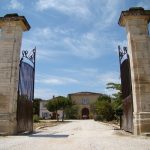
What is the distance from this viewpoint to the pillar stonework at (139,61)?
1075 cm

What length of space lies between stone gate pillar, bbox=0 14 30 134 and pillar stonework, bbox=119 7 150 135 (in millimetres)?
5230

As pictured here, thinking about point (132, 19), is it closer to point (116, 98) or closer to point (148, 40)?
point (148, 40)

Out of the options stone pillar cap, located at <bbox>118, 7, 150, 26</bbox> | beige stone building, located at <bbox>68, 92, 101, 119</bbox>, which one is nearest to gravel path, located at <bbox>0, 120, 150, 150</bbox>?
stone pillar cap, located at <bbox>118, 7, 150, 26</bbox>

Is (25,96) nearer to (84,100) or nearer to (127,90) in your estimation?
(127,90)

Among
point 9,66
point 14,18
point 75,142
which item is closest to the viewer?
point 75,142

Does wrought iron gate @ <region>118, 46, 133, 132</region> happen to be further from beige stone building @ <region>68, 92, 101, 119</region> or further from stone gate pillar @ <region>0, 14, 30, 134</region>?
beige stone building @ <region>68, 92, 101, 119</region>

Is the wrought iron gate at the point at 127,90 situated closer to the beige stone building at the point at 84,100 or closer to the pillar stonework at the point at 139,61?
the pillar stonework at the point at 139,61

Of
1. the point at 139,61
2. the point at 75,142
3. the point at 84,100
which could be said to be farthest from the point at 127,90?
the point at 84,100

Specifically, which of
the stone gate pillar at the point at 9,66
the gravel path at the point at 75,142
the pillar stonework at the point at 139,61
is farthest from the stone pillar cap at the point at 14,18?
the gravel path at the point at 75,142

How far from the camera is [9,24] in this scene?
13211mm

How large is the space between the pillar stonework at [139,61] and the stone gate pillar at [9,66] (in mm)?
5230

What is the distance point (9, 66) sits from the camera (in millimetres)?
12492

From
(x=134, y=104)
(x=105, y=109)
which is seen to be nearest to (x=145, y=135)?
(x=134, y=104)

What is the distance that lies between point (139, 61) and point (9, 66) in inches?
240
